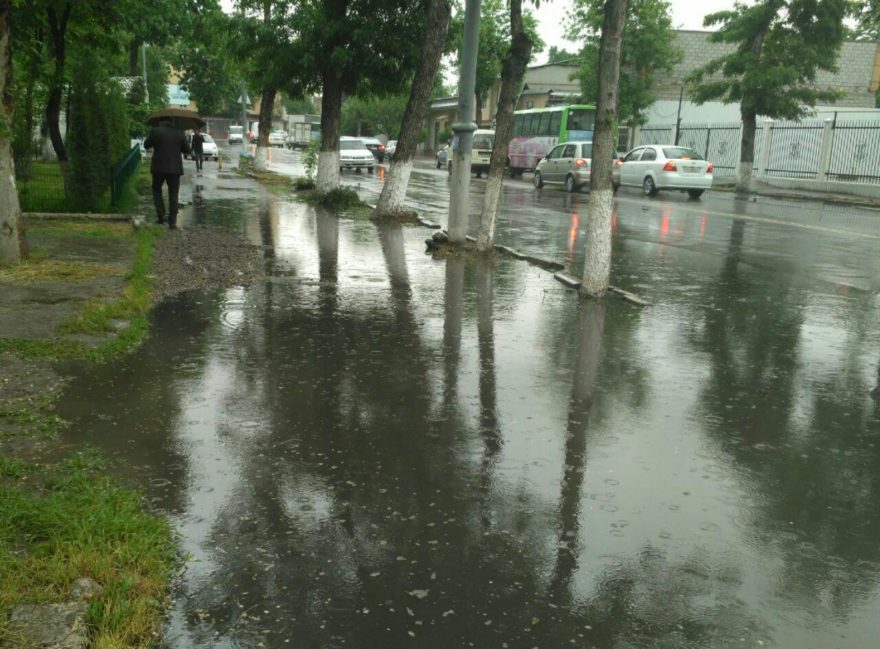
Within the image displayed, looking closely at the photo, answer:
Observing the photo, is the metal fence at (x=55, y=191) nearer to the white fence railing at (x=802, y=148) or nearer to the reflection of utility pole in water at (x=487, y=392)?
the reflection of utility pole in water at (x=487, y=392)

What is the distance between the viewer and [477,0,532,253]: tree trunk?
12609mm

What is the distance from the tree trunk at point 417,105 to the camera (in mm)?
16750

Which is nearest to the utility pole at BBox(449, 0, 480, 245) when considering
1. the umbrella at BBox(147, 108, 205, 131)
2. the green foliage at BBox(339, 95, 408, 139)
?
the umbrella at BBox(147, 108, 205, 131)

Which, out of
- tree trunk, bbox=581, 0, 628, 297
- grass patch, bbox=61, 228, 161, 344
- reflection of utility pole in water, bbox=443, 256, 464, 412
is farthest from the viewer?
tree trunk, bbox=581, 0, 628, 297

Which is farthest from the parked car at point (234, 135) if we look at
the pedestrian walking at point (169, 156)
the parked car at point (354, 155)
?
the pedestrian walking at point (169, 156)

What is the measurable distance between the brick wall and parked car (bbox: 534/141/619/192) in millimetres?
19858

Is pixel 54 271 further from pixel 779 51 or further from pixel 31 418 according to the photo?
pixel 779 51

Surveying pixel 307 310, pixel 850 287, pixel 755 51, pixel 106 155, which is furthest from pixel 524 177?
pixel 307 310

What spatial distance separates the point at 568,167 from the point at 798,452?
2660 cm

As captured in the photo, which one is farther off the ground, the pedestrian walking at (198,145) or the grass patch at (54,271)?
the pedestrian walking at (198,145)

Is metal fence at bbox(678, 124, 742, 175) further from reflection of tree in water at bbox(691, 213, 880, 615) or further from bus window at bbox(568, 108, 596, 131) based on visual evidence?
reflection of tree in water at bbox(691, 213, 880, 615)

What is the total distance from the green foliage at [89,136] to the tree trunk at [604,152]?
29.8ft

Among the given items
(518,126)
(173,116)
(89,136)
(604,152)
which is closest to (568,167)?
(518,126)

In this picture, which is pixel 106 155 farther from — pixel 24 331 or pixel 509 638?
pixel 509 638
